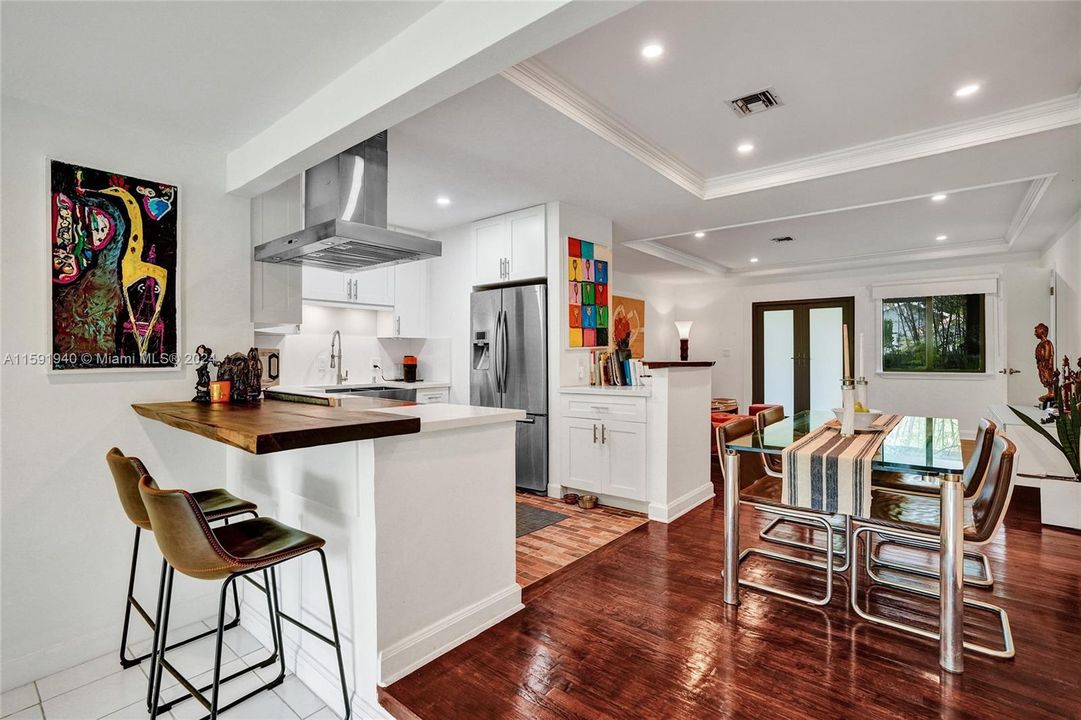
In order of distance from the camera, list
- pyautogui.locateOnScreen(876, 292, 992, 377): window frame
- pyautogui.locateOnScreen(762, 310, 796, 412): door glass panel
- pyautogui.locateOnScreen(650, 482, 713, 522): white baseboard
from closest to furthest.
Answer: pyautogui.locateOnScreen(650, 482, 713, 522): white baseboard → pyautogui.locateOnScreen(876, 292, 992, 377): window frame → pyautogui.locateOnScreen(762, 310, 796, 412): door glass panel

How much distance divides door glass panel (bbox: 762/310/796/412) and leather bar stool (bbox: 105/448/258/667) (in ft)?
25.3

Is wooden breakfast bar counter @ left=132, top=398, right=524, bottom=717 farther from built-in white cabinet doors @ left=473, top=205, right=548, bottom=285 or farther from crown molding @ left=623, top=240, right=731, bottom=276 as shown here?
crown molding @ left=623, top=240, right=731, bottom=276

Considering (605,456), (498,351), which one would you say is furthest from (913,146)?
(498,351)

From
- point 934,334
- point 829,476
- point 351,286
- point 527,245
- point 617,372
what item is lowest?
point 829,476

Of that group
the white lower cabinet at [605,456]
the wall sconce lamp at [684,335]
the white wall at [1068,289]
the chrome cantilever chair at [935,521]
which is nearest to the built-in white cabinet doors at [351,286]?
the white lower cabinet at [605,456]

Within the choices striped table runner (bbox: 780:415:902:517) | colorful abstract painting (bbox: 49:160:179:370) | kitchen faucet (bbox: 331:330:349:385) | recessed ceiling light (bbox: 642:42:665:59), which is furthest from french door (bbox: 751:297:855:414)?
colorful abstract painting (bbox: 49:160:179:370)

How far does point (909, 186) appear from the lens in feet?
12.7

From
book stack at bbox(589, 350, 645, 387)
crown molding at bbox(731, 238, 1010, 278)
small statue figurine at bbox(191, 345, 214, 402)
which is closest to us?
small statue figurine at bbox(191, 345, 214, 402)

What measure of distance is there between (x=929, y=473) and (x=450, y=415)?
5.91ft

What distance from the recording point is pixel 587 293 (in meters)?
4.61

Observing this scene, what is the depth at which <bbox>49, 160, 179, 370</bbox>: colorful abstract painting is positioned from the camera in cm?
223

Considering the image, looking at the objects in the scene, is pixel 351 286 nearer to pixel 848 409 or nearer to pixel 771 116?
pixel 771 116

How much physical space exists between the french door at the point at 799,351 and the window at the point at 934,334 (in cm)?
53

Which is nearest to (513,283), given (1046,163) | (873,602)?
(873,602)
